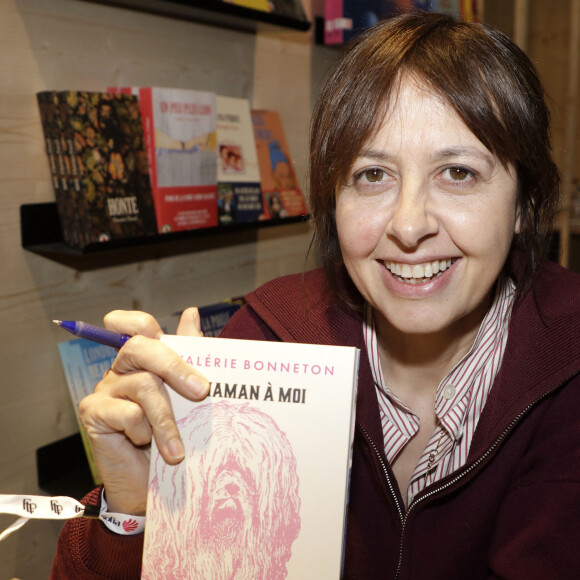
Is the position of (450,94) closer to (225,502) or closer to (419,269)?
(419,269)

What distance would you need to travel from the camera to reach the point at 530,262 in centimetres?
132

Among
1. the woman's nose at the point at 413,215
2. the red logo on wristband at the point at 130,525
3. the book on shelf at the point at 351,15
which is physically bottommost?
the red logo on wristband at the point at 130,525

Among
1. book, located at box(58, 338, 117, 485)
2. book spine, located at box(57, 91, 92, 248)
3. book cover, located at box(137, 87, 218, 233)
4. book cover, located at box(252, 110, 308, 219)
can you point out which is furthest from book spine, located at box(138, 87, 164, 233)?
book cover, located at box(252, 110, 308, 219)

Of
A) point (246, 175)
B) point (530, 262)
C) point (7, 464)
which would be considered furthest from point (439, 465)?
point (246, 175)

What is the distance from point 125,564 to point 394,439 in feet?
1.82

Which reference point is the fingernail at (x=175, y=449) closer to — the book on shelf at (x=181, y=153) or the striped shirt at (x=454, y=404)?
the striped shirt at (x=454, y=404)

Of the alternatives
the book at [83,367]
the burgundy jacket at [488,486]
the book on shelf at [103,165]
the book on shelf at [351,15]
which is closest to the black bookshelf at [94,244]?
the book on shelf at [103,165]

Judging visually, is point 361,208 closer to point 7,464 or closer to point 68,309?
point 68,309

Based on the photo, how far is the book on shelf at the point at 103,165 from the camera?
1572 millimetres

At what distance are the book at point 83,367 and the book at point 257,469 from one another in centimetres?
90

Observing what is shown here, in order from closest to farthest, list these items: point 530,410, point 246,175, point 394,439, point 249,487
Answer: point 249,487 < point 530,410 < point 394,439 < point 246,175

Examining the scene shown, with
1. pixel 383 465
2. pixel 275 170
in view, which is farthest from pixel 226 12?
pixel 383 465

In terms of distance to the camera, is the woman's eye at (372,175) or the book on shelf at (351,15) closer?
the woman's eye at (372,175)

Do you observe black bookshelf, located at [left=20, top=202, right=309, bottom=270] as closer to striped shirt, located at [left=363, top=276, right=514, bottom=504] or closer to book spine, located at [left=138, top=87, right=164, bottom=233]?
Answer: book spine, located at [left=138, top=87, right=164, bottom=233]
